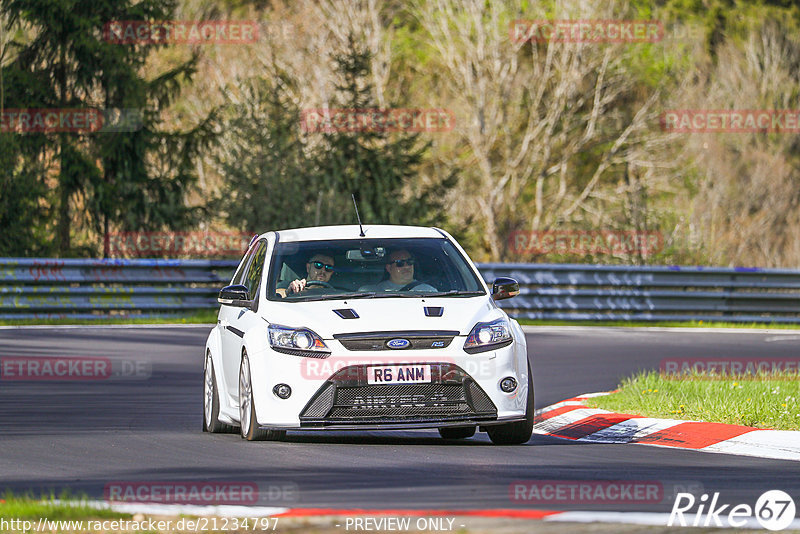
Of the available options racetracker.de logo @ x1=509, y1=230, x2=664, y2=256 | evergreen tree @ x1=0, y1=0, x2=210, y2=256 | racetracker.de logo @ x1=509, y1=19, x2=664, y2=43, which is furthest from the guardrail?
racetracker.de logo @ x1=509, y1=19, x2=664, y2=43

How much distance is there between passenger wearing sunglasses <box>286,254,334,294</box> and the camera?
11.1 metres

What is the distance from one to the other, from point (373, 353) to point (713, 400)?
3672 mm

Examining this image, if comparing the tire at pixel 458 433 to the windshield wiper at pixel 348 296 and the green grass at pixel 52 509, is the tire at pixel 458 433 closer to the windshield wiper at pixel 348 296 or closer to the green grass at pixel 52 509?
the windshield wiper at pixel 348 296

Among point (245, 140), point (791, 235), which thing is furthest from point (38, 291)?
point (791, 235)

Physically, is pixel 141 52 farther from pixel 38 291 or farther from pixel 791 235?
pixel 791 235

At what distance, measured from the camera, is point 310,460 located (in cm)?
928

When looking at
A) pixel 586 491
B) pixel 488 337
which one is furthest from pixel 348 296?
pixel 586 491

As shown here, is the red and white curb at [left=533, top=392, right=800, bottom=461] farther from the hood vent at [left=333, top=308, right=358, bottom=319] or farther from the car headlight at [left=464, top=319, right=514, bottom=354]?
the hood vent at [left=333, top=308, right=358, bottom=319]

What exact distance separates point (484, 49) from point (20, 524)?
40.5 metres

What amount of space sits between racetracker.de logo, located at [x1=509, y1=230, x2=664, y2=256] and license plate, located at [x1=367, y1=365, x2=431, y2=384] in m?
22.0

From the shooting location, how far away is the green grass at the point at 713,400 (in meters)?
11.6

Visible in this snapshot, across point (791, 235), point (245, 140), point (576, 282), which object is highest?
point (245, 140)

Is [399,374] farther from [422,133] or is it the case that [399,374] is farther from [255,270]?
[422,133]

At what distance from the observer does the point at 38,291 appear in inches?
917
